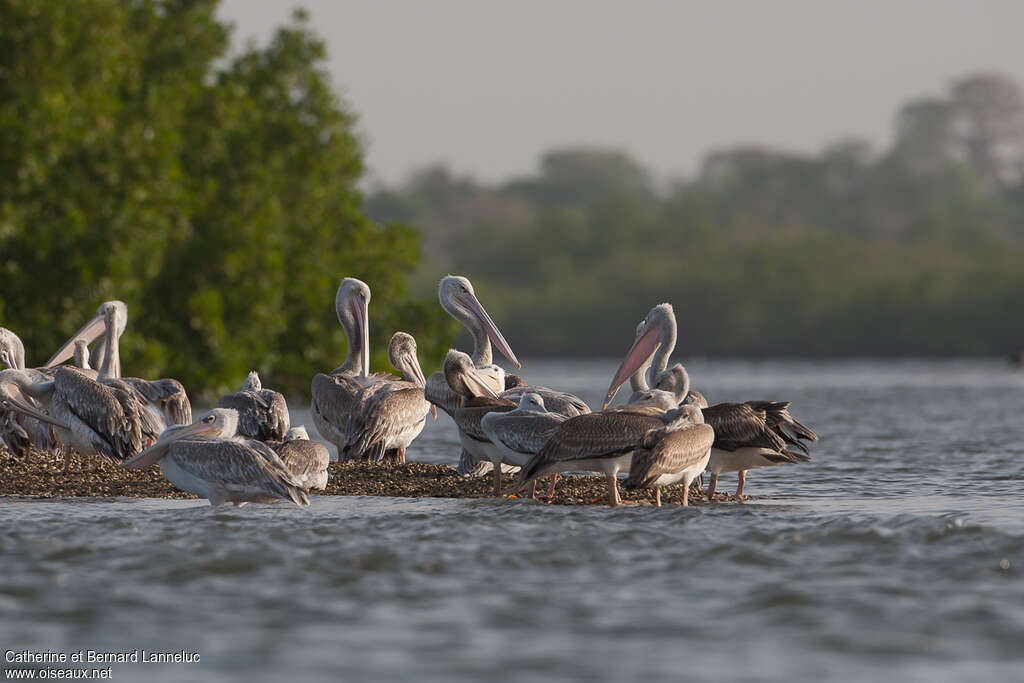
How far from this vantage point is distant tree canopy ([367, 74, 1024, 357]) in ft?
187

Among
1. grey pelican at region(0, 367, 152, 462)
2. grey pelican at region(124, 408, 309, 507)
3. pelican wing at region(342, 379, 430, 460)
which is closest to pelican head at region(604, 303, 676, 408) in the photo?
pelican wing at region(342, 379, 430, 460)

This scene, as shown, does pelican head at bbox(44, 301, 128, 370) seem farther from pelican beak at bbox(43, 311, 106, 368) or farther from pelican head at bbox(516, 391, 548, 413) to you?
pelican head at bbox(516, 391, 548, 413)

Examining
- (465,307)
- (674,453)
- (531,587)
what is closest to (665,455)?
(674,453)

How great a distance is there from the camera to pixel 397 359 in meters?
13.8

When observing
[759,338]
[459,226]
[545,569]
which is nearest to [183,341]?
[545,569]

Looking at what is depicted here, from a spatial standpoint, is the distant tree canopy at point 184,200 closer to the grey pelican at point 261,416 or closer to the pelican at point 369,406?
the pelican at point 369,406

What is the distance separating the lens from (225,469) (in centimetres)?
970

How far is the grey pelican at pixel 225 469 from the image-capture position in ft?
31.6

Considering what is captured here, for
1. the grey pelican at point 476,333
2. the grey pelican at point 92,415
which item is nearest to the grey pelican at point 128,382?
the grey pelican at point 92,415

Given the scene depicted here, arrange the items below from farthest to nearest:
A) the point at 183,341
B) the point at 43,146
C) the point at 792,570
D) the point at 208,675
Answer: the point at 183,341, the point at 43,146, the point at 792,570, the point at 208,675

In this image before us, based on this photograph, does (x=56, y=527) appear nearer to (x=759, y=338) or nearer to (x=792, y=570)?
(x=792, y=570)

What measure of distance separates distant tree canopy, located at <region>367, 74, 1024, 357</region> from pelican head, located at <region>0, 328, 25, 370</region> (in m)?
44.9

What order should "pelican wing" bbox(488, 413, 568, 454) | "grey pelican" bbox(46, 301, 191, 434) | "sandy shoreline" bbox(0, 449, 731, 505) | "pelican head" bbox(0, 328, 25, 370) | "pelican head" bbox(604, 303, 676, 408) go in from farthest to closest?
"pelican head" bbox(0, 328, 25, 370), "pelican head" bbox(604, 303, 676, 408), "grey pelican" bbox(46, 301, 191, 434), "sandy shoreline" bbox(0, 449, 731, 505), "pelican wing" bbox(488, 413, 568, 454)

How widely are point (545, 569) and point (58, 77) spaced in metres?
16.6
